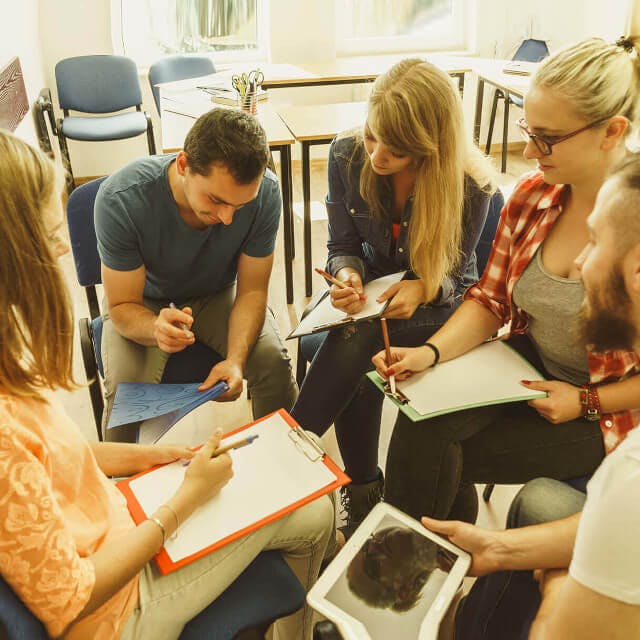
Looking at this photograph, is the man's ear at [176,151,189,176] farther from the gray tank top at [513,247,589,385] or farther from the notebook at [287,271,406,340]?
the gray tank top at [513,247,589,385]

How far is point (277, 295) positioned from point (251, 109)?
3.26 ft

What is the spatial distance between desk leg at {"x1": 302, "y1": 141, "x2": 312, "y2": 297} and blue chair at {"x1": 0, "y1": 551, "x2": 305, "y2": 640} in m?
2.07

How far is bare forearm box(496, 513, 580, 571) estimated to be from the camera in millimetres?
1038

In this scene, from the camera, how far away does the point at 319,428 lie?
5.44 feet

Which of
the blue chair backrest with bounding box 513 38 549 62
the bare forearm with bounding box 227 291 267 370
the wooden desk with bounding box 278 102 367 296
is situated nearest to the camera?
the bare forearm with bounding box 227 291 267 370

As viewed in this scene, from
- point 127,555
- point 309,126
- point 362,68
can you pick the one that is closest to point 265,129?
point 309,126

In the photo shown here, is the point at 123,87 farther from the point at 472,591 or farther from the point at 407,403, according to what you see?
the point at 472,591

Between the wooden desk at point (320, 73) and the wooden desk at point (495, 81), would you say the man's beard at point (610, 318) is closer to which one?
the wooden desk at point (495, 81)

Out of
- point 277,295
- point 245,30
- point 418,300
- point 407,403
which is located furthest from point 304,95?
point 407,403

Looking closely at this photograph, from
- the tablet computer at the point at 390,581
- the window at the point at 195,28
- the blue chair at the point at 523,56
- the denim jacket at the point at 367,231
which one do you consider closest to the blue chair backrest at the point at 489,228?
the denim jacket at the point at 367,231

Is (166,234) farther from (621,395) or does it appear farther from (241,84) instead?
(241,84)

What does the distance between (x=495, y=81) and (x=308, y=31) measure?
1.45m

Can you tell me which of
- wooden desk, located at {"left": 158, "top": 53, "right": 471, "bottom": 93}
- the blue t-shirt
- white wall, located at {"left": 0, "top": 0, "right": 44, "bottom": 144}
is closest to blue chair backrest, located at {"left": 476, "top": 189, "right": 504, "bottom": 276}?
the blue t-shirt

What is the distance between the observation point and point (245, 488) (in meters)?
1.13
